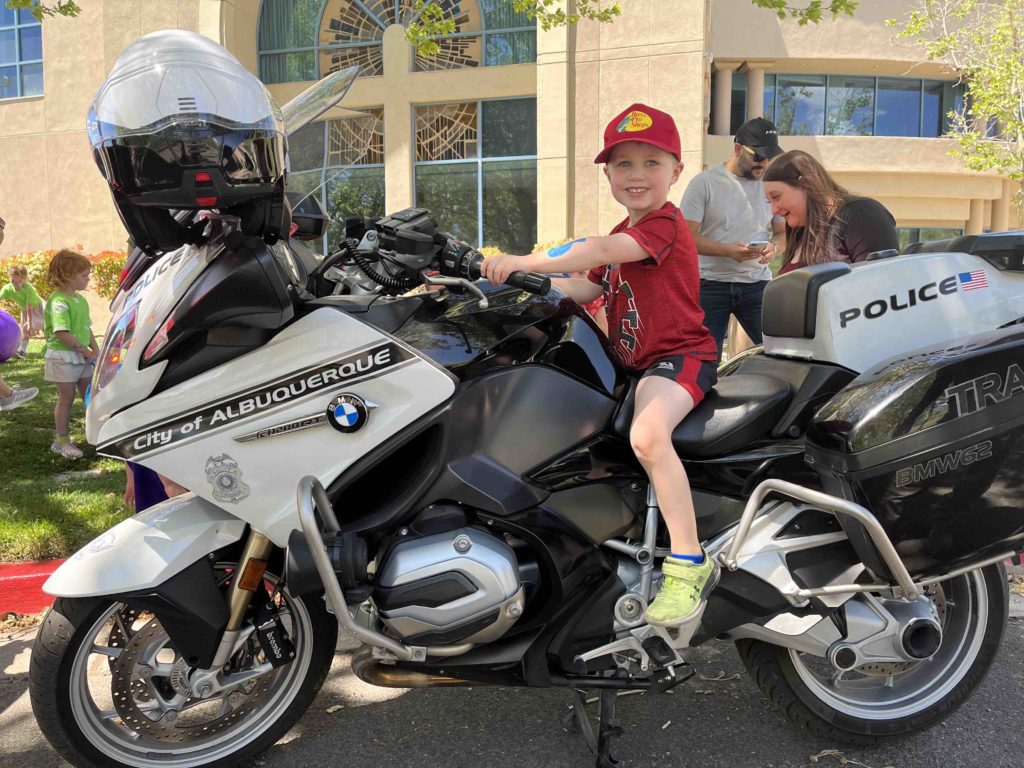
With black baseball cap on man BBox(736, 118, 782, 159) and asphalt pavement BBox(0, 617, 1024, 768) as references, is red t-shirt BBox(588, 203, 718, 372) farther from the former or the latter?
black baseball cap on man BBox(736, 118, 782, 159)

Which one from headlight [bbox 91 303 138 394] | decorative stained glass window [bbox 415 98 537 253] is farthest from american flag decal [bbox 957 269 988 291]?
decorative stained glass window [bbox 415 98 537 253]

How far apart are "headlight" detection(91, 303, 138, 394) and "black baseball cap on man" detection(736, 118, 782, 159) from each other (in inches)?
140

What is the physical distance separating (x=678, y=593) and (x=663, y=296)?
0.86m

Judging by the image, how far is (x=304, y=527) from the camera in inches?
76.6

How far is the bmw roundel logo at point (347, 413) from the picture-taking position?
2.13 m

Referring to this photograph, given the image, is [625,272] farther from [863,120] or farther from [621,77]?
[863,120]

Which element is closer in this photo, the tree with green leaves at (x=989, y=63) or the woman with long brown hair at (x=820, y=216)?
the woman with long brown hair at (x=820, y=216)

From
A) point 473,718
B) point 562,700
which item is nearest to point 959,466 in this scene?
point 562,700

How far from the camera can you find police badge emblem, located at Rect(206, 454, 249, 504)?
213cm

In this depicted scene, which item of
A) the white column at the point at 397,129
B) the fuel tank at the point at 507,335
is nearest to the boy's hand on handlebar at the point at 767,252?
the fuel tank at the point at 507,335

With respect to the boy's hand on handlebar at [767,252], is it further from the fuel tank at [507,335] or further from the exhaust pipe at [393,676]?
the exhaust pipe at [393,676]

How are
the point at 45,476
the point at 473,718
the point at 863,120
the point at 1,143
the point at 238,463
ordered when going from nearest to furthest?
the point at 238,463
the point at 473,718
the point at 45,476
the point at 1,143
the point at 863,120

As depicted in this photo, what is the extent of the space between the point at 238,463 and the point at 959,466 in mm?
1942

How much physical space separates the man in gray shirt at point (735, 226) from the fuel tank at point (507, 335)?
2.41 metres
